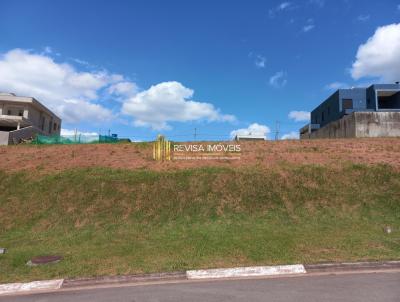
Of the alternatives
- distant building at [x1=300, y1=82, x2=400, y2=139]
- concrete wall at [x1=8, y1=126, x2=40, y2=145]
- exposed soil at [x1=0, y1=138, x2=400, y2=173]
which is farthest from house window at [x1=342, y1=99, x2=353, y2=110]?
concrete wall at [x1=8, y1=126, x2=40, y2=145]

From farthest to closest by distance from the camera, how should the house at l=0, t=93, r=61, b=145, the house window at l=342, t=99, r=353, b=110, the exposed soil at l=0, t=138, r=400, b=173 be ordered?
1. the house window at l=342, t=99, r=353, b=110
2. the house at l=0, t=93, r=61, b=145
3. the exposed soil at l=0, t=138, r=400, b=173

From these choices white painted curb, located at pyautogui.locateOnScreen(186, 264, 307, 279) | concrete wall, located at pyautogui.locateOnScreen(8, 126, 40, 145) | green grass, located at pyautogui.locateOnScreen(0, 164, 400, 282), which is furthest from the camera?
concrete wall, located at pyautogui.locateOnScreen(8, 126, 40, 145)

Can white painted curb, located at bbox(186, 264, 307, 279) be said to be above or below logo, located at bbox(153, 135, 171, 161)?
below

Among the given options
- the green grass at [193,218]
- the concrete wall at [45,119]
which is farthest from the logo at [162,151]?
the concrete wall at [45,119]

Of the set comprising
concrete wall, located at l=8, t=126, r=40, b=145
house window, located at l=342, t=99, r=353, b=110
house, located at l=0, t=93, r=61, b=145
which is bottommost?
concrete wall, located at l=8, t=126, r=40, b=145

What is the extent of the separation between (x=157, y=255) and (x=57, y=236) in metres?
5.21

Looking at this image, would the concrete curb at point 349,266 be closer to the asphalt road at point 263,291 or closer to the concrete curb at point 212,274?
the concrete curb at point 212,274

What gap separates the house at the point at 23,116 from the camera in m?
46.0

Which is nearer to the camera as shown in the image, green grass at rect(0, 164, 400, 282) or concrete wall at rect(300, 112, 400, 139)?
green grass at rect(0, 164, 400, 282)

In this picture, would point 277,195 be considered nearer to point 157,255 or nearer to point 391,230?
point 391,230

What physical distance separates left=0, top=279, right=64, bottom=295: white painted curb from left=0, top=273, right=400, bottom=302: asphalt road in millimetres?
549

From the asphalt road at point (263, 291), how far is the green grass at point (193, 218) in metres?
1.25

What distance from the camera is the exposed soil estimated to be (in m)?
19.8

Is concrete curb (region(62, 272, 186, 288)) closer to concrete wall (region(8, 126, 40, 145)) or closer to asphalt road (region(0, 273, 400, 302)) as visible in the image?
asphalt road (region(0, 273, 400, 302))
